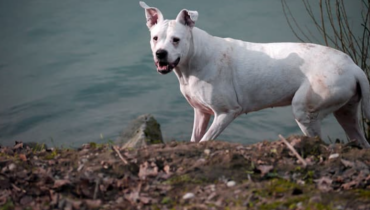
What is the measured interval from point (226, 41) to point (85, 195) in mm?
3732

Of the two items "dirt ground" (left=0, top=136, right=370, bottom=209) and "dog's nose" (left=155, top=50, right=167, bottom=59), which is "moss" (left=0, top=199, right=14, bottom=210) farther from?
"dog's nose" (left=155, top=50, right=167, bottom=59)

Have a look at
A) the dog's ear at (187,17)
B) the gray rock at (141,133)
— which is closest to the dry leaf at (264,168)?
the gray rock at (141,133)

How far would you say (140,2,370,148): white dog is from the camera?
8312mm

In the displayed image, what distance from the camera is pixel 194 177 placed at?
5871 millimetres

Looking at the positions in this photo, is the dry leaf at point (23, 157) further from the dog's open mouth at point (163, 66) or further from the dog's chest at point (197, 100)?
the dog's chest at point (197, 100)

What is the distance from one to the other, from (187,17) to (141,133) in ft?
4.98

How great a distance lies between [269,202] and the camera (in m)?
5.26

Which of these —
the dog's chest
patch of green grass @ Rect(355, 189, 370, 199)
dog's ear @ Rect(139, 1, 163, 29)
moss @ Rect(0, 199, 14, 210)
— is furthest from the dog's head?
patch of green grass @ Rect(355, 189, 370, 199)

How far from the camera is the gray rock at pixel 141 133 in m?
8.09

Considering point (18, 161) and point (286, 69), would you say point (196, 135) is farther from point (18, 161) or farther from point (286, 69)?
point (18, 161)

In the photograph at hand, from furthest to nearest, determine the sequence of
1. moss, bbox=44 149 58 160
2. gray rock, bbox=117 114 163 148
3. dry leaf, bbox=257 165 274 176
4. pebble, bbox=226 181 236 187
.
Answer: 1. gray rock, bbox=117 114 163 148
2. moss, bbox=44 149 58 160
3. dry leaf, bbox=257 165 274 176
4. pebble, bbox=226 181 236 187

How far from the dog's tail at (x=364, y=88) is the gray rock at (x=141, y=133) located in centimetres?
256

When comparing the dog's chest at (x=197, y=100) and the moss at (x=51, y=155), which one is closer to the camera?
the moss at (x=51, y=155)

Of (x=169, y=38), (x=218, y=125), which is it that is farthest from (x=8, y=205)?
(x=218, y=125)
